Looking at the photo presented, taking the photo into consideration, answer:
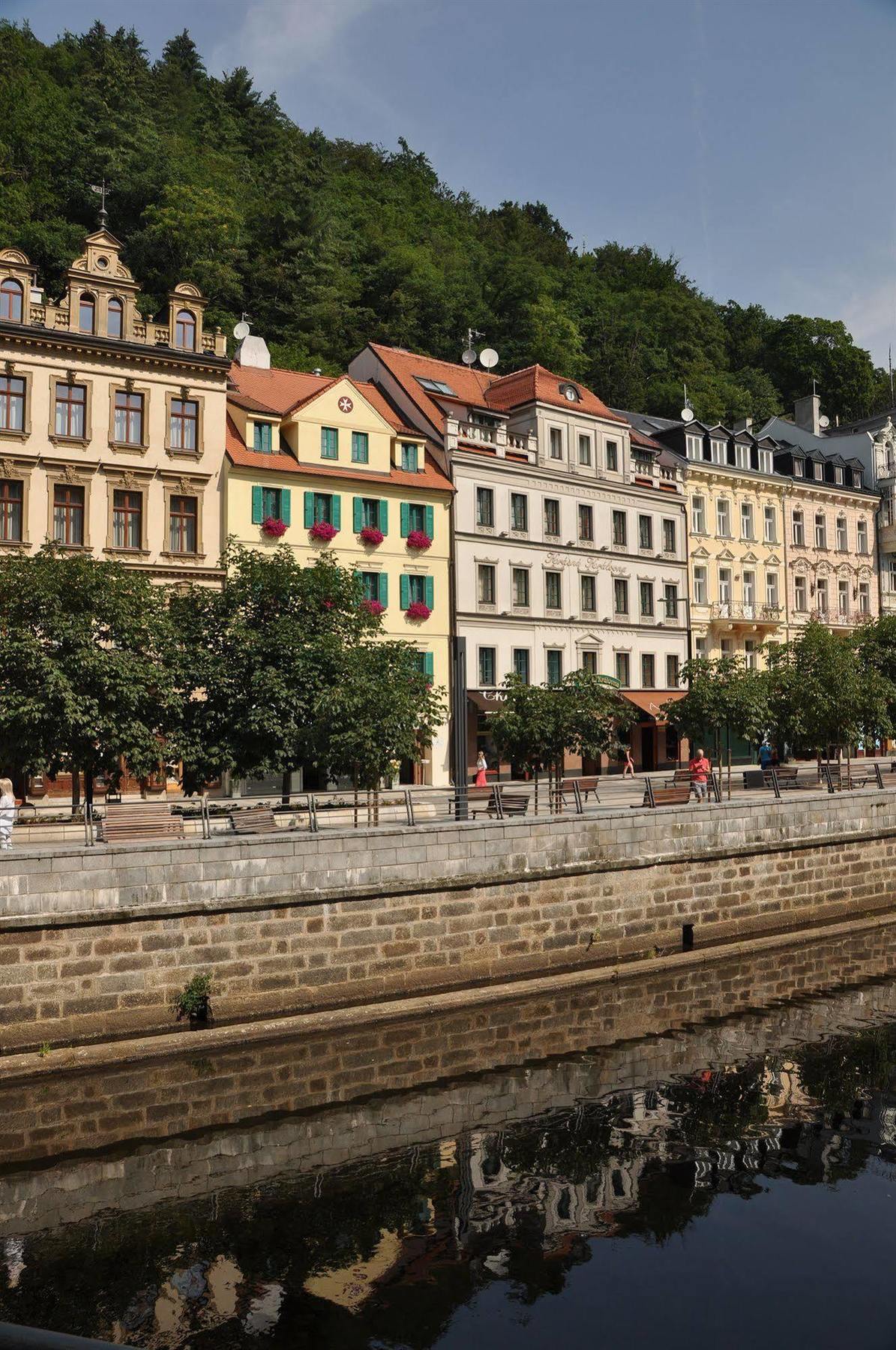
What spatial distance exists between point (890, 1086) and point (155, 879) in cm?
1275

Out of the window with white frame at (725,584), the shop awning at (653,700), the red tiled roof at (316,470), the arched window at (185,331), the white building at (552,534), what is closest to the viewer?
the arched window at (185,331)

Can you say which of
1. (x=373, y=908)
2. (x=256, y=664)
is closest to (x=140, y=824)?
(x=373, y=908)

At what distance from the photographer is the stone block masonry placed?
1838 centimetres

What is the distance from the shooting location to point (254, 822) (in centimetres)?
2175

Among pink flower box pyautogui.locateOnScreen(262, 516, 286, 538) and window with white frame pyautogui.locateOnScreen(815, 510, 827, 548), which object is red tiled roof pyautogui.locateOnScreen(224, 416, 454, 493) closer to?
pink flower box pyautogui.locateOnScreen(262, 516, 286, 538)

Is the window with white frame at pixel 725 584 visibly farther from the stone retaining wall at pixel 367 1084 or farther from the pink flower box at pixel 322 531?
the stone retaining wall at pixel 367 1084

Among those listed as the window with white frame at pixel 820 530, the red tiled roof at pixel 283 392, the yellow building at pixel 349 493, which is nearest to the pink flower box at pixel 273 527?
the yellow building at pixel 349 493

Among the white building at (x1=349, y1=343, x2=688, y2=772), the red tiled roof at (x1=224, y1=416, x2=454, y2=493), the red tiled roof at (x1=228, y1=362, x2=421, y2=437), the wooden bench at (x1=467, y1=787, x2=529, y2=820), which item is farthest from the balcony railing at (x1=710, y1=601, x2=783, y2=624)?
the wooden bench at (x1=467, y1=787, x2=529, y2=820)

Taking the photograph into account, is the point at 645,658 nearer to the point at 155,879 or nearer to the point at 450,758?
the point at 450,758

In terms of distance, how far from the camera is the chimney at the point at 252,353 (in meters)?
44.5

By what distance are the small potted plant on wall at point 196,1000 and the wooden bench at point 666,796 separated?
1210cm

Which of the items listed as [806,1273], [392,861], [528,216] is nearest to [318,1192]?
[806,1273]

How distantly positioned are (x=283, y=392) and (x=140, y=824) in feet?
87.9

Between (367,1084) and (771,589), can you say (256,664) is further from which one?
(771,589)
